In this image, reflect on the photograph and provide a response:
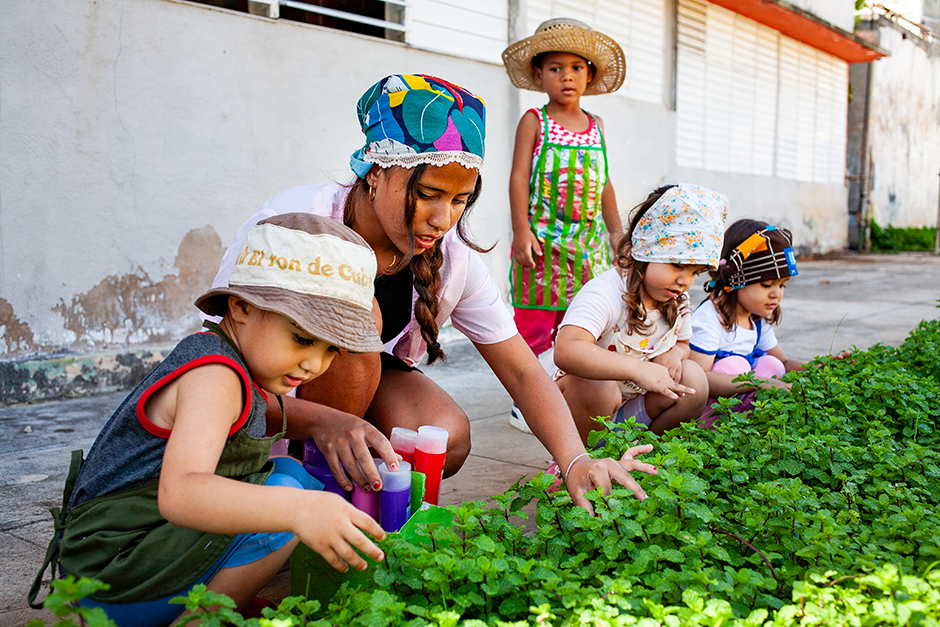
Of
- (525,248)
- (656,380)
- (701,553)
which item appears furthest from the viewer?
(525,248)

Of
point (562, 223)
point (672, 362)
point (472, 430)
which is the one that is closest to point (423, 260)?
point (672, 362)

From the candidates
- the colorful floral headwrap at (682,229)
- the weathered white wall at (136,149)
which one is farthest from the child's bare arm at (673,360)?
the weathered white wall at (136,149)

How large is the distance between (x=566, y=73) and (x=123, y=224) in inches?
98.2

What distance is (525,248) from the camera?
13.0ft

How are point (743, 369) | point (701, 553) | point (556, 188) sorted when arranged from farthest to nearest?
point (556, 188) → point (743, 369) → point (701, 553)

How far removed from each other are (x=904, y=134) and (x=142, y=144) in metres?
18.8

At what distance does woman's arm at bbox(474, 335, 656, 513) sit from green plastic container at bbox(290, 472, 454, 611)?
0.37 m

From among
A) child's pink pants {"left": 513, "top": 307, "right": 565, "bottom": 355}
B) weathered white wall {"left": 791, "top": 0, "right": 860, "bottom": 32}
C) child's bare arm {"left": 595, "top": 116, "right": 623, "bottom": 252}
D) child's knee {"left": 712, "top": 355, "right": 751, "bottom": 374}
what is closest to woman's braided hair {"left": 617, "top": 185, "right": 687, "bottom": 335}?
child's knee {"left": 712, "top": 355, "right": 751, "bottom": 374}

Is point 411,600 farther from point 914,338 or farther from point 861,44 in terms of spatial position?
point 861,44

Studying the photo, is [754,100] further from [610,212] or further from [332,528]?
[332,528]

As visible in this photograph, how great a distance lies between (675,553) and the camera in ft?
5.14

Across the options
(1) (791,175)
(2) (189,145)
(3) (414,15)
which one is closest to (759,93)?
(1) (791,175)

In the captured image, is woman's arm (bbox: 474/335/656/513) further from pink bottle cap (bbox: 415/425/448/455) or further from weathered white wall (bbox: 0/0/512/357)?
weathered white wall (bbox: 0/0/512/357)

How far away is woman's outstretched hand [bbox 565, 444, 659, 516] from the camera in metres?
1.90
